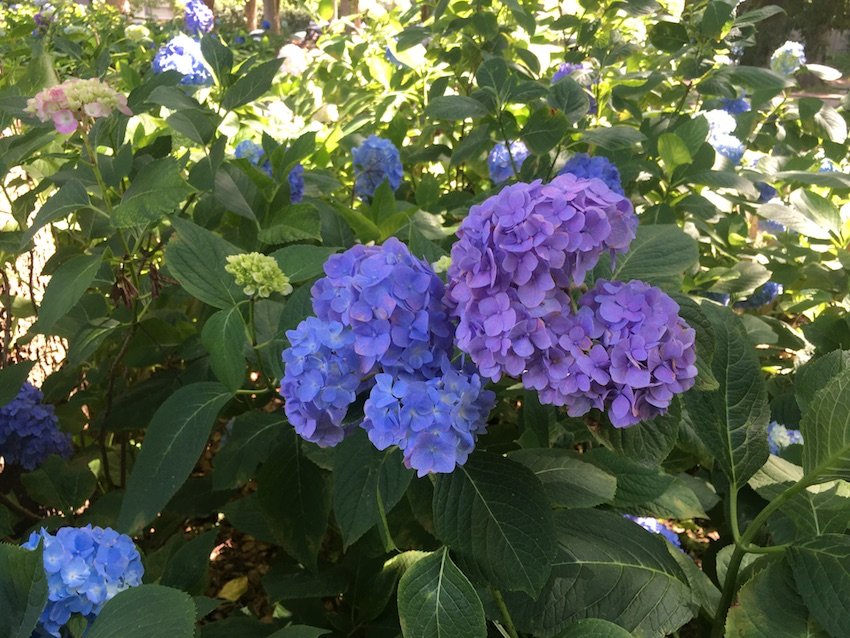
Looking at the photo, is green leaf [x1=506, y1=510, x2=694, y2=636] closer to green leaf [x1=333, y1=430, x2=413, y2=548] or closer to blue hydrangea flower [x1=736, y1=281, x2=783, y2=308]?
green leaf [x1=333, y1=430, x2=413, y2=548]

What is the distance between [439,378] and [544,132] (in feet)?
2.87

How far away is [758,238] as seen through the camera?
9.36 ft

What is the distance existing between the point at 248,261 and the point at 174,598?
0.46m

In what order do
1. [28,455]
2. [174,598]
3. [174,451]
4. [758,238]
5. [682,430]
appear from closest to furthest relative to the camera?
[174,598], [174,451], [682,430], [28,455], [758,238]

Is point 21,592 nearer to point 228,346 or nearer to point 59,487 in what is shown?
point 228,346

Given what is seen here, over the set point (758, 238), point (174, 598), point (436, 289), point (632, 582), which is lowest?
point (758, 238)

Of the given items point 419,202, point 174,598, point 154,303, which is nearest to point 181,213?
point 154,303

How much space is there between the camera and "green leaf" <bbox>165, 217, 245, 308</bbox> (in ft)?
A: 3.64

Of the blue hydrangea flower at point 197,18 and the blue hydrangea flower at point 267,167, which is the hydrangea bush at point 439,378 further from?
the blue hydrangea flower at point 197,18

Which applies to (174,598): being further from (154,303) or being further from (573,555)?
(154,303)

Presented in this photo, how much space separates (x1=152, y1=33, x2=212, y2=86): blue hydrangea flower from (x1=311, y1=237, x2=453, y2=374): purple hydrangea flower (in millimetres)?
1732

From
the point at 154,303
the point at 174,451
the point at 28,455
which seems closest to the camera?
the point at 174,451

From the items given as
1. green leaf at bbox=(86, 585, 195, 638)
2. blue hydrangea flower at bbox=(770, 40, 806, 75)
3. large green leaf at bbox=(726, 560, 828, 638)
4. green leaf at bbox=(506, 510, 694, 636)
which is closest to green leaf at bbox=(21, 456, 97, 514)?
green leaf at bbox=(86, 585, 195, 638)

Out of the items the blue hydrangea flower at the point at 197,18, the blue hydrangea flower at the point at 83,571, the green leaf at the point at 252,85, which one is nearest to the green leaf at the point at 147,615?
the blue hydrangea flower at the point at 83,571
